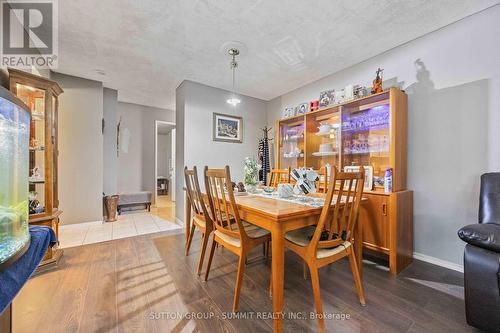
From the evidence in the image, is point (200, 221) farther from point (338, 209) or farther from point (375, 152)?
point (375, 152)

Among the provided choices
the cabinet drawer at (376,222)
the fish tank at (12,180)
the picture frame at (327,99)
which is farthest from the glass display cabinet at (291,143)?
the fish tank at (12,180)

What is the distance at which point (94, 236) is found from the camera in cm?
300

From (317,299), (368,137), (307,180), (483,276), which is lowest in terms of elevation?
(317,299)

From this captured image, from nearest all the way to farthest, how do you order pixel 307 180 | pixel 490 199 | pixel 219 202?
pixel 490 199 < pixel 219 202 < pixel 307 180

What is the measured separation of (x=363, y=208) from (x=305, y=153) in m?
1.22

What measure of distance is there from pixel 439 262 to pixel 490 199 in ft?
3.12

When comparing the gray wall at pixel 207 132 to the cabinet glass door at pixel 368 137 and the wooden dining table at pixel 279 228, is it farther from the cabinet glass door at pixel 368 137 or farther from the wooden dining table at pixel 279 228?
the wooden dining table at pixel 279 228

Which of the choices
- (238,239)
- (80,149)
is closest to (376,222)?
(238,239)

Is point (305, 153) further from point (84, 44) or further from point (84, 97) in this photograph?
point (84, 97)

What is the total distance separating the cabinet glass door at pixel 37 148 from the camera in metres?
2.08

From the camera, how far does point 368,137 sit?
2.65 metres

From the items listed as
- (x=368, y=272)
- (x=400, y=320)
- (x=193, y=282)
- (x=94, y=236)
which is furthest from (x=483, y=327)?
(x=94, y=236)

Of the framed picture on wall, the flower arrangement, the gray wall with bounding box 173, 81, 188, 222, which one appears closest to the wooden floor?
the flower arrangement

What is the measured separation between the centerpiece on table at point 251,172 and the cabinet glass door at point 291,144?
54.4 inches
